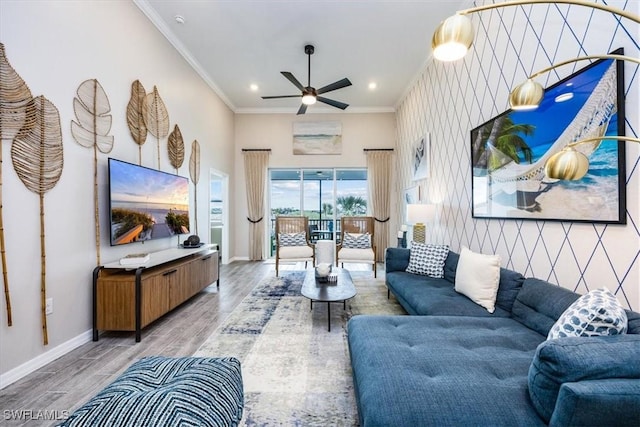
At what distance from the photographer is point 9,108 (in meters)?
1.95

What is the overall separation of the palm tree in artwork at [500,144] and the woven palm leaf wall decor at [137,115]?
361 centimetres

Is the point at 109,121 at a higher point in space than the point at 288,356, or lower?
higher

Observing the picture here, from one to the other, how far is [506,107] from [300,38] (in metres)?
2.75

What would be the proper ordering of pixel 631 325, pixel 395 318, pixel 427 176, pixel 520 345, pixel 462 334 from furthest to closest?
pixel 427 176 → pixel 395 318 → pixel 462 334 → pixel 520 345 → pixel 631 325

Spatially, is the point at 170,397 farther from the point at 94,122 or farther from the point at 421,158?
the point at 421,158

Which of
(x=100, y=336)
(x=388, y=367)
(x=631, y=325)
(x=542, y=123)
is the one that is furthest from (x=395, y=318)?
(x=100, y=336)

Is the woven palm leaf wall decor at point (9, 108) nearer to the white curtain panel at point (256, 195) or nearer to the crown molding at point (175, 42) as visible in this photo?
the crown molding at point (175, 42)

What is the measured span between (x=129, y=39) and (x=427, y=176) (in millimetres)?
4119

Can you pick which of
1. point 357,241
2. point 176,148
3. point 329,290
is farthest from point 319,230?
point 329,290

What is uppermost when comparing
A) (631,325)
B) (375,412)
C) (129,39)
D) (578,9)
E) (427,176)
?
(129,39)

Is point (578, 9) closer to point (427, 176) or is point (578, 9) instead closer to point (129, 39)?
point (427, 176)

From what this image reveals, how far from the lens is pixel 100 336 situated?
106 inches

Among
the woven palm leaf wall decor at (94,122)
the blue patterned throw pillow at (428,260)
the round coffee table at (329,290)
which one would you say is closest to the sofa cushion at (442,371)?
the round coffee table at (329,290)

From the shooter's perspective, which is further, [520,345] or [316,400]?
[316,400]
